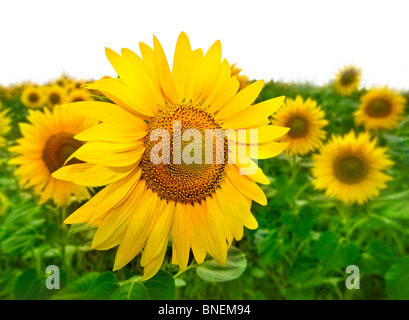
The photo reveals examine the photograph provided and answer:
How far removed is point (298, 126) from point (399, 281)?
60cm

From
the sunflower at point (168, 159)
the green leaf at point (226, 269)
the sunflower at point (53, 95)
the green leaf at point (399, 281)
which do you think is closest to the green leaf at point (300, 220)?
the green leaf at point (399, 281)

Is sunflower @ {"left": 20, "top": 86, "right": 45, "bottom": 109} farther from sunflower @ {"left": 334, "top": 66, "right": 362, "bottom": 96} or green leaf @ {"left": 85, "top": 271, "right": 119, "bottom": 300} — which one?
sunflower @ {"left": 334, "top": 66, "right": 362, "bottom": 96}

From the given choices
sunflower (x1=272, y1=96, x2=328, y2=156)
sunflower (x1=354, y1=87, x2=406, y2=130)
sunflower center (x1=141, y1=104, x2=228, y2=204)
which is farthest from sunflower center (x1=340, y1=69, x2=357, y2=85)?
sunflower center (x1=141, y1=104, x2=228, y2=204)

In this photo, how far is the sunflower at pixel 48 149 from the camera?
2.86ft

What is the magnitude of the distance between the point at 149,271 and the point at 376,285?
1.19 m

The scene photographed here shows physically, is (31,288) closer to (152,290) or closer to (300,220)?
(152,290)

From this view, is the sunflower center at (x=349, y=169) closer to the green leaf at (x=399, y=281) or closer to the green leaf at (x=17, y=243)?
the green leaf at (x=399, y=281)

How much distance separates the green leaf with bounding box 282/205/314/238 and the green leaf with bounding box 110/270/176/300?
2.33 feet

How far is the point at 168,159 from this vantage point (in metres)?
0.55

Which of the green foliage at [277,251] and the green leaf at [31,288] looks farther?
the green foliage at [277,251]

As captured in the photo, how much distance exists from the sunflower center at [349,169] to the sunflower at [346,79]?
111 cm

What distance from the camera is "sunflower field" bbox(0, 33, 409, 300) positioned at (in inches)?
20.7
